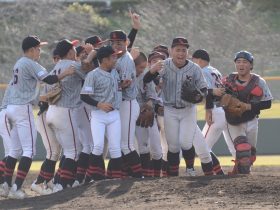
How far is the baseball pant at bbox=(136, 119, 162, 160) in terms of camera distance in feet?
34.4

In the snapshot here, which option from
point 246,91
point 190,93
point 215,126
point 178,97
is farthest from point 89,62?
point 215,126

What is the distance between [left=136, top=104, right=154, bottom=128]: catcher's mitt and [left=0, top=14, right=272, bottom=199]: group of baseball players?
12mm

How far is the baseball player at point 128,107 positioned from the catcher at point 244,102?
1.09 m

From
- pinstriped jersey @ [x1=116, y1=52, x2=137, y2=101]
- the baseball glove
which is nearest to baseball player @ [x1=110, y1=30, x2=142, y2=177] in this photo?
pinstriped jersey @ [x1=116, y1=52, x2=137, y2=101]

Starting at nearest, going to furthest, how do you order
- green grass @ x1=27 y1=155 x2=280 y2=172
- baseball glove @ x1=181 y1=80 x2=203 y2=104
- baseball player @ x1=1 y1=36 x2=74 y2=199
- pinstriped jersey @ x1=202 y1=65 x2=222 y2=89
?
baseball glove @ x1=181 y1=80 x2=203 y2=104, baseball player @ x1=1 y1=36 x2=74 y2=199, pinstriped jersey @ x1=202 y1=65 x2=222 y2=89, green grass @ x1=27 y1=155 x2=280 y2=172

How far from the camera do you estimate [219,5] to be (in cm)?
3047

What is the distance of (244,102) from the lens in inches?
393

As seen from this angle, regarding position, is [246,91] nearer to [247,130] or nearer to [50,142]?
[247,130]

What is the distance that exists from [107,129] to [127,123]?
336mm

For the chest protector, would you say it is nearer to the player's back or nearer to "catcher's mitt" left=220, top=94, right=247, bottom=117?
"catcher's mitt" left=220, top=94, right=247, bottom=117

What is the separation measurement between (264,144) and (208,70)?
5514mm

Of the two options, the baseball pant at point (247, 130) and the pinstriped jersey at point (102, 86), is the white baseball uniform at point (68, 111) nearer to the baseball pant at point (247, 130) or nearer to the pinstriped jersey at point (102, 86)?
the pinstriped jersey at point (102, 86)

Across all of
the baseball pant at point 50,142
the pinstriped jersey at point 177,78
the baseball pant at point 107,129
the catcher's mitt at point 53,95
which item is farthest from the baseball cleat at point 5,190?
the pinstriped jersey at point 177,78

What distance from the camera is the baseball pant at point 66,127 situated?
9.84 m
